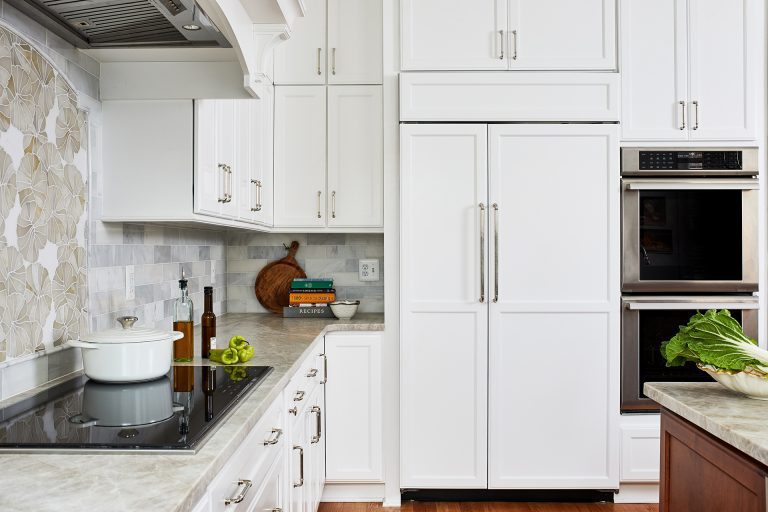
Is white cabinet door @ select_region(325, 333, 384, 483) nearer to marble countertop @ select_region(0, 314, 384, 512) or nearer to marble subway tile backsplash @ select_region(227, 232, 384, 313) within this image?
marble subway tile backsplash @ select_region(227, 232, 384, 313)

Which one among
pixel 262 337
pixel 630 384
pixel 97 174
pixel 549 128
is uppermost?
pixel 549 128

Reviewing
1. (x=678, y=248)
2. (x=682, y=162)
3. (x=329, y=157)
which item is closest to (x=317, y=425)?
(x=329, y=157)

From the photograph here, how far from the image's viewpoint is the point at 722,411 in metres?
1.45

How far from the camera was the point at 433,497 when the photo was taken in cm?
296

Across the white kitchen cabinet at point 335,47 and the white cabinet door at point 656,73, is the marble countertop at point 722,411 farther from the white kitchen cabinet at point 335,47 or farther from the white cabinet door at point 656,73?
the white kitchen cabinet at point 335,47

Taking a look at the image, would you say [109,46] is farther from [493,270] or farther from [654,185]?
[654,185]

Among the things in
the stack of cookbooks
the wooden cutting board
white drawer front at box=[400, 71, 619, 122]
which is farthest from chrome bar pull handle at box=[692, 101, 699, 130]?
the wooden cutting board

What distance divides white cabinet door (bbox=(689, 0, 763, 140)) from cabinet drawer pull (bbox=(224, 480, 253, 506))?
8.54ft

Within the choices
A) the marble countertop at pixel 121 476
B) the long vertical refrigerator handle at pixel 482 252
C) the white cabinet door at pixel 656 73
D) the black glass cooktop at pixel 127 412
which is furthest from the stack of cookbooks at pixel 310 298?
the marble countertop at pixel 121 476

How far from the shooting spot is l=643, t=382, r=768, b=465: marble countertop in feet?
4.13

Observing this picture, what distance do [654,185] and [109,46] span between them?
91.6 inches

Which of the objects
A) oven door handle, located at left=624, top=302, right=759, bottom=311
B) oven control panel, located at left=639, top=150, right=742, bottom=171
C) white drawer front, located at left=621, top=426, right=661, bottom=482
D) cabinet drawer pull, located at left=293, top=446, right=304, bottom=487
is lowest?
white drawer front, located at left=621, top=426, right=661, bottom=482

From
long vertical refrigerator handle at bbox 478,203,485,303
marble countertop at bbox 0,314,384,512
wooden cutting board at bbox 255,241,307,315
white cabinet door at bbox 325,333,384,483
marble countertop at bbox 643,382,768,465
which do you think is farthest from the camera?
wooden cutting board at bbox 255,241,307,315

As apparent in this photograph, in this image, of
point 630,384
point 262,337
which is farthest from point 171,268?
point 630,384
